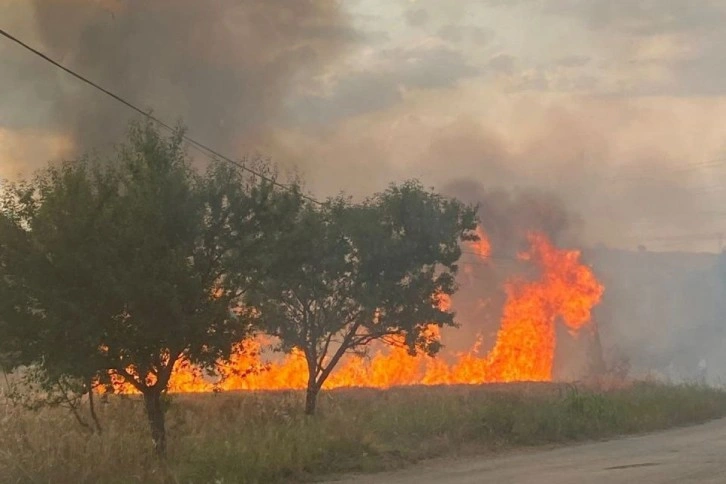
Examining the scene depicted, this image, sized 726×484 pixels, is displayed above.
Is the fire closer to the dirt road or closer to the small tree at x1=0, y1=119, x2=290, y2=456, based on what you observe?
the dirt road

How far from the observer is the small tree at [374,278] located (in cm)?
2180

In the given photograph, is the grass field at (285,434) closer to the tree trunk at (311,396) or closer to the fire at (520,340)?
the tree trunk at (311,396)

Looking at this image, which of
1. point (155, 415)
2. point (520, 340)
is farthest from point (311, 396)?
point (520, 340)

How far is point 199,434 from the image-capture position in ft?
51.7

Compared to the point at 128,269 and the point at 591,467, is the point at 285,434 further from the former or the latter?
the point at 591,467

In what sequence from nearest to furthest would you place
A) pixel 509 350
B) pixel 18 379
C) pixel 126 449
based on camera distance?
pixel 126 449 < pixel 18 379 < pixel 509 350

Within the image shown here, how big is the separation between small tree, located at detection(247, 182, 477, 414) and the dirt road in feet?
19.4

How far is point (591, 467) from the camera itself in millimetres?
14453

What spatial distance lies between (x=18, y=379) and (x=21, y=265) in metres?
2.80

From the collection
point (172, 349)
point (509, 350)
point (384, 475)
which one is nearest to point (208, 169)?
point (172, 349)

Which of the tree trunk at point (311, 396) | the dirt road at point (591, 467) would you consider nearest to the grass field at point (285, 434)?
the tree trunk at point (311, 396)

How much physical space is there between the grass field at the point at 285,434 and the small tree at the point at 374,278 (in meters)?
2.19

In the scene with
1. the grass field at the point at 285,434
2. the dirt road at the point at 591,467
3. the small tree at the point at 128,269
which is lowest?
the dirt road at the point at 591,467

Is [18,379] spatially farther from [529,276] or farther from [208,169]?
[529,276]
